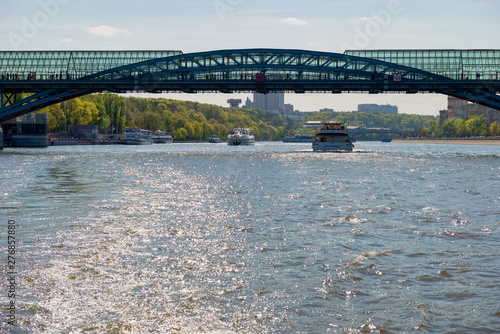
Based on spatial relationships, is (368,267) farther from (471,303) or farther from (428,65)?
(428,65)

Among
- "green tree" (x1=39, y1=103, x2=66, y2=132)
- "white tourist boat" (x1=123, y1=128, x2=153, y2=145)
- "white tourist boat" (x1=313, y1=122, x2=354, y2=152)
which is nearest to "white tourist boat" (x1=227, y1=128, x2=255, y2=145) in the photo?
"white tourist boat" (x1=123, y1=128, x2=153, y2=145)

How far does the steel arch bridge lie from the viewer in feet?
281

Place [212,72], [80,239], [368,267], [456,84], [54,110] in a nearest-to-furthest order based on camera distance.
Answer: [368,267] < [80,239] < [456,84] < [212,72] < [54,110]

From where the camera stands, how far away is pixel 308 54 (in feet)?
305

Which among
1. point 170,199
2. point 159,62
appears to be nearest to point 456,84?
point 159,62

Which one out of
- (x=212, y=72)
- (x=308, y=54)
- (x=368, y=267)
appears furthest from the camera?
(x=212, y=72)

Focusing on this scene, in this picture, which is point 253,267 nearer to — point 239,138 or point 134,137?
point 239,138

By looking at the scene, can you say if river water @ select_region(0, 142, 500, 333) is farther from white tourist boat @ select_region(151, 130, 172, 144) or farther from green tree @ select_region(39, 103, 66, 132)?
white tourist boat @ select_region(151, 130, 172, 144)

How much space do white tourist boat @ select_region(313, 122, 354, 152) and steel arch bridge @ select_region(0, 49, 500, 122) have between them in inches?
395

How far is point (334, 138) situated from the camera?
327 ft

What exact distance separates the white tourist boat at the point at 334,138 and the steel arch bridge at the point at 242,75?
32.9 feet

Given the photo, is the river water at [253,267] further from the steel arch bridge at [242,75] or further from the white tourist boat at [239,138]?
the white tourist boat at [239,138]

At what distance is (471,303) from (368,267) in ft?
8.28

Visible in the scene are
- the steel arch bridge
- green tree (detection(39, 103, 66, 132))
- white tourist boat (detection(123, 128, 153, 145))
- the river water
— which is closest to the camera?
the river water
